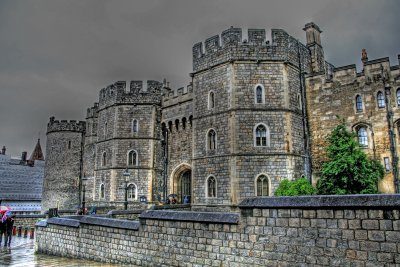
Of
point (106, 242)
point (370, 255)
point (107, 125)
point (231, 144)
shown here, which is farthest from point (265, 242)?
point (107, 125)

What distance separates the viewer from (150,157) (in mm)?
Result: 25953

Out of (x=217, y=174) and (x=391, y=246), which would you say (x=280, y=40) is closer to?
(x=217, y=174)

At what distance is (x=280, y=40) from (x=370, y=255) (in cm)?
1506

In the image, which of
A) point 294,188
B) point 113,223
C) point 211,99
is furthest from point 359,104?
point 113,223

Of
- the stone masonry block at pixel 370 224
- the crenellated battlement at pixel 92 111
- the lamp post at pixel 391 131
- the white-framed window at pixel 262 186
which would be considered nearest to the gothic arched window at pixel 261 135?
the white-framed window at pixel 262 186

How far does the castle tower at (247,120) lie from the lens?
58.1ft

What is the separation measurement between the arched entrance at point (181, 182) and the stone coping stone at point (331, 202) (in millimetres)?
16878

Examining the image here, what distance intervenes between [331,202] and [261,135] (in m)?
11.7

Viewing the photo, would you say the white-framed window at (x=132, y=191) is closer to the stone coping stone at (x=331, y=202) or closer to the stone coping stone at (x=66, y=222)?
the stone coping stone at (x=66, y=222)

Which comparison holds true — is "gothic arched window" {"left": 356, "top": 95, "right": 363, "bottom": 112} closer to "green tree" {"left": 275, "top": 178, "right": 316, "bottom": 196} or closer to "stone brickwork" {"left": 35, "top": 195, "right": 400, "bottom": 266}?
"green tree" {"left": 275, "top": 178, "right": 316, "bottom": 196}

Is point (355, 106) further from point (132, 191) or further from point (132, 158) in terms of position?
point (132, 191)

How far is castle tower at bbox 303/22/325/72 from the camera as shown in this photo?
2173 cm

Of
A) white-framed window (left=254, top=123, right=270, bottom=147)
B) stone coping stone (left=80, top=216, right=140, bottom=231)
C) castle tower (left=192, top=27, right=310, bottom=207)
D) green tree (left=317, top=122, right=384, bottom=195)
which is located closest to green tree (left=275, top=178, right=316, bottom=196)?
castle tower (left=192, top=27, right=310, bottom=207)

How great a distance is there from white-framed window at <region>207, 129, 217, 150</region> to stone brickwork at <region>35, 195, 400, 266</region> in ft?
28.9
